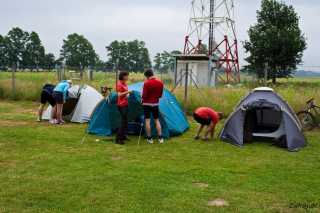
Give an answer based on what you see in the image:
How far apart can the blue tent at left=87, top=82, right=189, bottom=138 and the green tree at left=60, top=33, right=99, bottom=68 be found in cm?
5004

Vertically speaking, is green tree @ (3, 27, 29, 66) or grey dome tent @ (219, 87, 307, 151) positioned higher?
green tree @ (3, 27, 29, 66)

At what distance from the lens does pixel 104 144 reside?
7.70 meters

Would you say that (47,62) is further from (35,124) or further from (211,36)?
(35,124)

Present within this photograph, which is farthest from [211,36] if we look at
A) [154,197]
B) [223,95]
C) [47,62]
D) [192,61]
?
[47,62]

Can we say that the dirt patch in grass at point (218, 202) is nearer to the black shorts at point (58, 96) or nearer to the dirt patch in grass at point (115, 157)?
the dirt patch in grass at point (115, 157)

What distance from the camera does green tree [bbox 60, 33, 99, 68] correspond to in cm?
5750

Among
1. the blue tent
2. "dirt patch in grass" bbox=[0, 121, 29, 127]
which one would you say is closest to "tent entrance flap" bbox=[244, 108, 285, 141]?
the blue tent

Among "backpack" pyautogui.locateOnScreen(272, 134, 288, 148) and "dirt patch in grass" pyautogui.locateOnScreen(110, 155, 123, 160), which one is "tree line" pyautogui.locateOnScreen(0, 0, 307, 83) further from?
"dirt patch in grass" pyautogui.locateOnScreen(110, 155, 123, 160)

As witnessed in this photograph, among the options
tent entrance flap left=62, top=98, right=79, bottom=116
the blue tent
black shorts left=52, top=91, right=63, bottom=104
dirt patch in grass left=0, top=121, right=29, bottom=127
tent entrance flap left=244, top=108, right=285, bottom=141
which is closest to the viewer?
tent entrance flap left=244, top=108, right=285, bottom=141

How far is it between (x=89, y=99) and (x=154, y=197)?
6.61 m

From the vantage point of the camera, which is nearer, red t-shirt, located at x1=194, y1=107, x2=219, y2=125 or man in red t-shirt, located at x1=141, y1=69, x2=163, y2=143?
man in red t-shirt, located at x1=141, y1=69, x2=163, y2=143

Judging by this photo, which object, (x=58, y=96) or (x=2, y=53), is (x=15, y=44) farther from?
(x=58, y=96)

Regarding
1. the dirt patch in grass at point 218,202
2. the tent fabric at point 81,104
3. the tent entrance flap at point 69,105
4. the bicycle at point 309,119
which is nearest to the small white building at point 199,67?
the tent entrance flap at point 69,105

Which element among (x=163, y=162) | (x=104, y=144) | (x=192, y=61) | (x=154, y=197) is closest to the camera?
(x=154, y=197)
